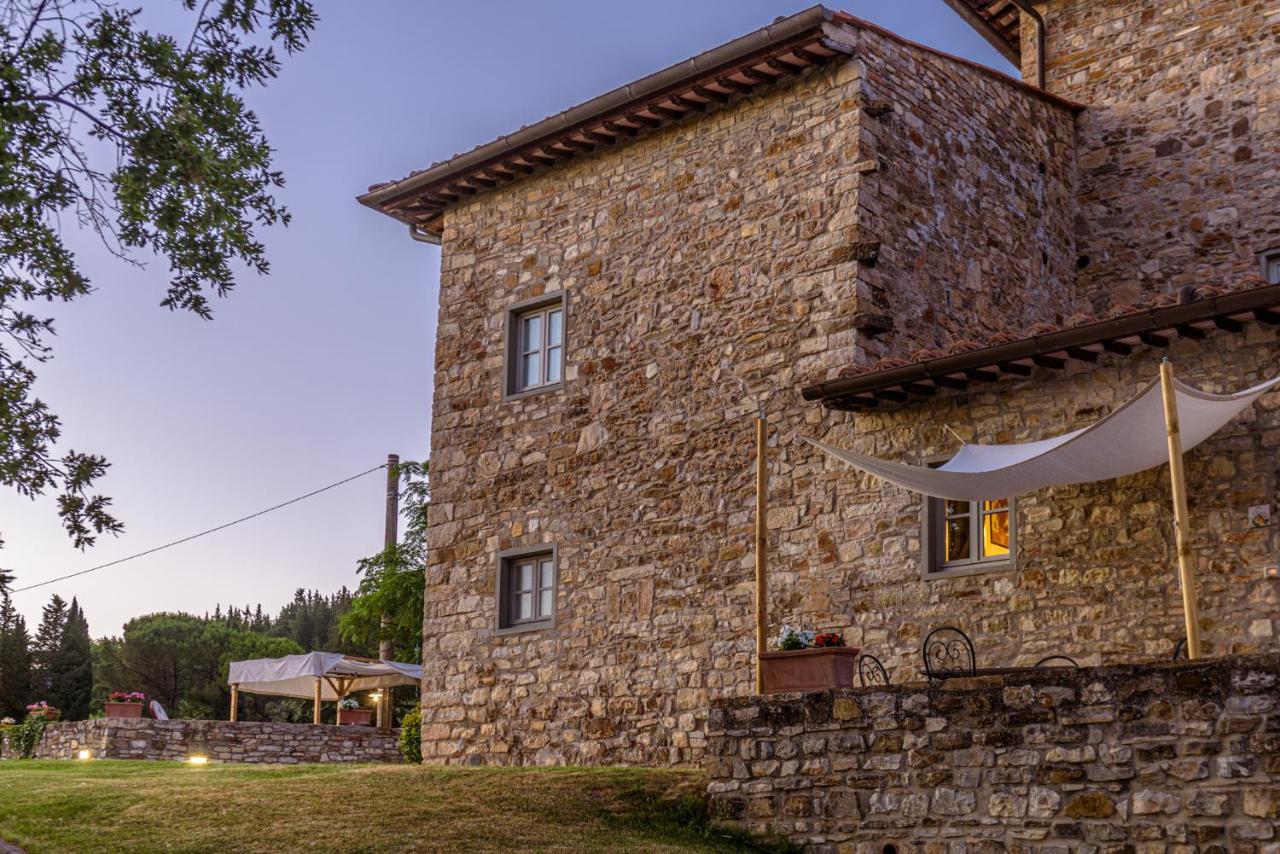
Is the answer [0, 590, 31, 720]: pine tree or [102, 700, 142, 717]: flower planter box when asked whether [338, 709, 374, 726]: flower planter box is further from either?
[0, 590, 31, 720]: pine tree

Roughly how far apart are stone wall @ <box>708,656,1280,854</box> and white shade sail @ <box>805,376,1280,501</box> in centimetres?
144

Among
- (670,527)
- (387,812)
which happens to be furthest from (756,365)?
(387,812)

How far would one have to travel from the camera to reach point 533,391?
13922 millimetres

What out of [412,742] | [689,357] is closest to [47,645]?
[412,742]

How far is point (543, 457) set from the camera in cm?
1364

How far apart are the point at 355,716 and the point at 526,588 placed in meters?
14.0

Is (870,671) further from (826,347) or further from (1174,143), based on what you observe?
(1174,143)

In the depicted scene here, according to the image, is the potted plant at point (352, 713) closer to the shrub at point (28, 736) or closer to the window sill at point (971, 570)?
the shrub at point (28, 736)

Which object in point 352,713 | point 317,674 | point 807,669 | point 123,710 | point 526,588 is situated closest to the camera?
point 807,669

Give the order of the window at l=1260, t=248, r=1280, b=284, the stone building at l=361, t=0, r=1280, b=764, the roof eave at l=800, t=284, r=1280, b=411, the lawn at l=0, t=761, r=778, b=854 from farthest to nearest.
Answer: the window at l=1260, t=248, r=1280, b=284, the stone building at l=361, t=0, r=1280, b=764, the roof eave at l=800, t=284, r=1280, b=411, the lawn at l=0, t=761, r=778, b=854

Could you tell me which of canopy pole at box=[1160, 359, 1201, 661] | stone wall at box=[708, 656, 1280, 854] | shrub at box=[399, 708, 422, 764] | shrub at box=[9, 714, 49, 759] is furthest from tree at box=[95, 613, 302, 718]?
canopy pole at box=[1160, 359, 1201, 661]

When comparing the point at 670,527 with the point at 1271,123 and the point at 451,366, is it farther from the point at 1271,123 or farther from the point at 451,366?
the point at 1271,123

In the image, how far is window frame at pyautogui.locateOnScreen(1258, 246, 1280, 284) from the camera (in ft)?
43.9

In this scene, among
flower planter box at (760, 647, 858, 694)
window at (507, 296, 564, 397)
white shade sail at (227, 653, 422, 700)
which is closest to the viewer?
flower planter box at (760, 647, 858, 694)
